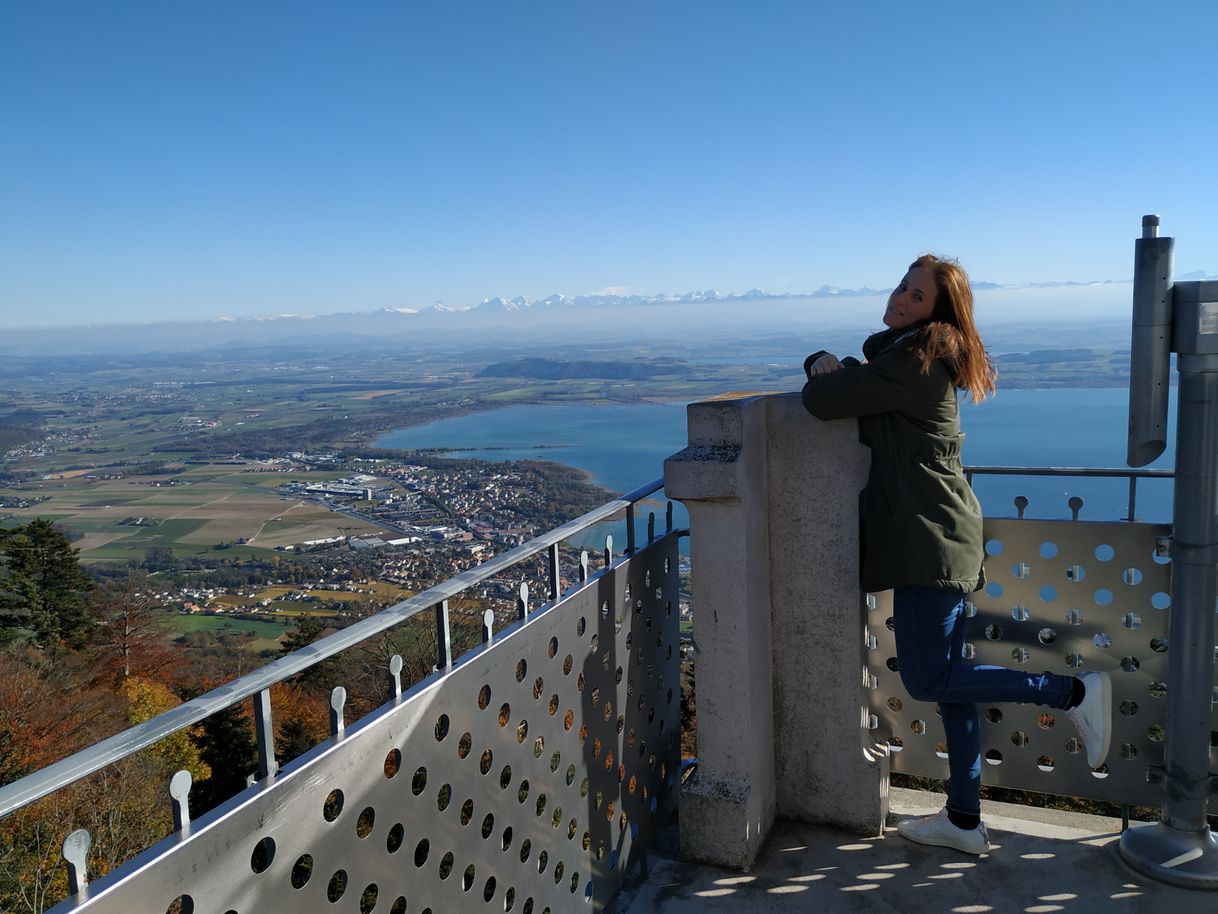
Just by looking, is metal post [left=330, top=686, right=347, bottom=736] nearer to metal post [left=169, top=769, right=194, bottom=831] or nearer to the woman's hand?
metal post [left=169, top=769, right=194, bottom=831]

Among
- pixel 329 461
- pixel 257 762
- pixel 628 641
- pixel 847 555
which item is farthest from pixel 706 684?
pixel 329 461

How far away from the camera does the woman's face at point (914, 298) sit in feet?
9.24

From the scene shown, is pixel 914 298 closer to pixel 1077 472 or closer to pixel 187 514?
pixel 1077 472

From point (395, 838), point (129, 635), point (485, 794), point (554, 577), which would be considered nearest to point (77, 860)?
point (395, 838)

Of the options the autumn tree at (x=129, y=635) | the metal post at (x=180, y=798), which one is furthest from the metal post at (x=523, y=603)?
the autumn tree at (x=129, y=635)

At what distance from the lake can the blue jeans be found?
59 cm

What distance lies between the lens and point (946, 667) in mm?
2838

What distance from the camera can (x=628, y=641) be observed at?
A: 2980 mm

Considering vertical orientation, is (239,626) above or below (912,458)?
below

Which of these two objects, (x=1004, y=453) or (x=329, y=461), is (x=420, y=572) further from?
(x=329, y=461)

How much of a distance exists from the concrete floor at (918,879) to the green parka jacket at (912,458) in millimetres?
1063

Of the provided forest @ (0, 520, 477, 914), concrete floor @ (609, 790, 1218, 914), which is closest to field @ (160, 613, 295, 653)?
forest @ (0, 520, 477, 914)

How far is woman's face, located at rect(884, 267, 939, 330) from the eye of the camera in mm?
2816

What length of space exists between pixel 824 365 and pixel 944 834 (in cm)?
178
